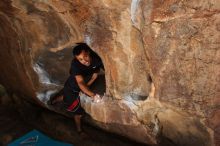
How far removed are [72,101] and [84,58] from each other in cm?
78

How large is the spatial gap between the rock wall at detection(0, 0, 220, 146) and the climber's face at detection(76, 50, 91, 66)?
17 centimetres

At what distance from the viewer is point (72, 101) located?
4.36 metres

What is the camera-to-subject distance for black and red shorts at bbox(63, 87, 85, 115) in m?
4.31

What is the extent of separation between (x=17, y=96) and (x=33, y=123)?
0.56 metres

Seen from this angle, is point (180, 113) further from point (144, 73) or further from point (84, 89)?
point (84, 89)

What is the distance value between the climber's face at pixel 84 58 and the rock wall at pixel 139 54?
17 centimetres

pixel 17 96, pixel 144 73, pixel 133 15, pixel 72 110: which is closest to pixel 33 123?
pixel 17 96

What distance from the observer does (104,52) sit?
350 cm

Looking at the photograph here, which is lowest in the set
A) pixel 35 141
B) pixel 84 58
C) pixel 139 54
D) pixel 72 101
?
pixel 35 141

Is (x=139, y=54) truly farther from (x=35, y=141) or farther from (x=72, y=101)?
(x=35, y=141)

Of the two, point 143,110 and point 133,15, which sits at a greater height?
point 133,15

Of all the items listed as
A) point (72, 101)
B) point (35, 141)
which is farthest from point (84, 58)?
point (35, 141)

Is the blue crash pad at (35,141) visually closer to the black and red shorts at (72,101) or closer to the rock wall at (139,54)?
the black and red shorts at (72,101)

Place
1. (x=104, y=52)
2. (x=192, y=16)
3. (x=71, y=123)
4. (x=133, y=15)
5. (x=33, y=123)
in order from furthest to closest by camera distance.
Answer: (x=33, y=123) → (x=71, y=123) → (x=104, y=52) → (x=133, y=15) → (x=192, y=16)
